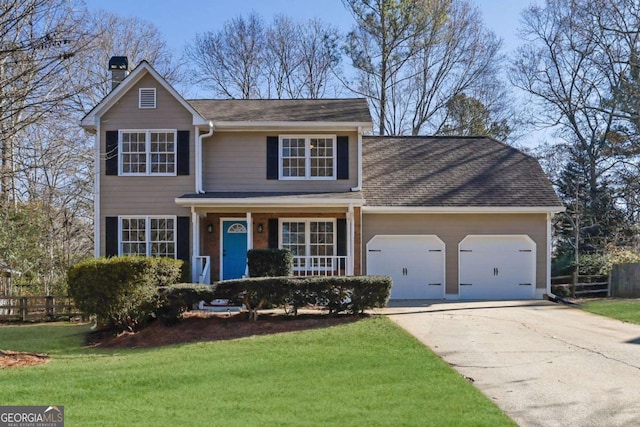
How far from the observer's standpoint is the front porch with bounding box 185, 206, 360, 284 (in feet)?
58.1

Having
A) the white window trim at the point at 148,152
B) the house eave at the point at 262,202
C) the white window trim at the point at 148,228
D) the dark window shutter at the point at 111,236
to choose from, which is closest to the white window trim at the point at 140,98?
the white window trim at the point at 148,152

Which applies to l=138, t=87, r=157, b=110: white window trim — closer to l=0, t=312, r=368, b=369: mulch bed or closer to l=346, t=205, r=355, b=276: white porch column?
l=346, t=205, r=355, b=276: white porch column

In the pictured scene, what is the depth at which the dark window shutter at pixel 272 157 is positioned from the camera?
59.1ft

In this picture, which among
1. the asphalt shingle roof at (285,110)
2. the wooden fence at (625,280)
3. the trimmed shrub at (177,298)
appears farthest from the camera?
the wooden fence at (625,280)

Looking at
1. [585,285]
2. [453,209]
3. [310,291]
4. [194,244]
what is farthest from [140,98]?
[585,285]

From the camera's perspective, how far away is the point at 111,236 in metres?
17.4

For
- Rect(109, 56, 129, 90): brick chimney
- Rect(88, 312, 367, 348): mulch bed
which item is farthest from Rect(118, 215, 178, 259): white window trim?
Rect(109, 56, 129, 90): brick chimney

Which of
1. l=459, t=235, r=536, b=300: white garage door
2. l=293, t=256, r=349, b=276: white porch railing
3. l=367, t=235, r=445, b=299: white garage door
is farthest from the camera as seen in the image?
l=459, t=235, r=536, b=300: white garage door

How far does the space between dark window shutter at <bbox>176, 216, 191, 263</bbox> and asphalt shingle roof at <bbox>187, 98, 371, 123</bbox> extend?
3272 millimetres

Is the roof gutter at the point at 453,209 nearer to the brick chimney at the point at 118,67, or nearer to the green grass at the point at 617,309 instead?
the green grass at the point at 617,309

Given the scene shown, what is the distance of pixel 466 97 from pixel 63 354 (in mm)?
26202

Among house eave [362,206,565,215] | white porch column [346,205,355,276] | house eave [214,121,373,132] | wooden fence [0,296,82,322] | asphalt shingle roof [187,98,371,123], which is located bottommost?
wooden fence [0,296,82,322]

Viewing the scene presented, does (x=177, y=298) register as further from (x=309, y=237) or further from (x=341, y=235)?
(x=341, y=235)

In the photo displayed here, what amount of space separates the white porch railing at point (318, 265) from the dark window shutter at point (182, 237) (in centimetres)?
327
